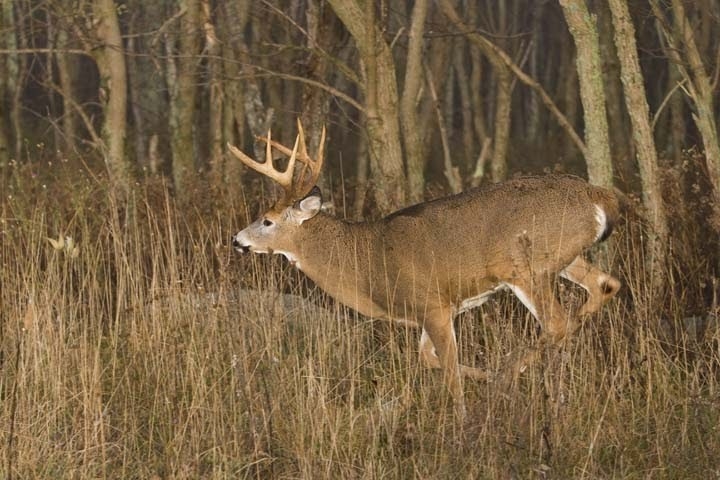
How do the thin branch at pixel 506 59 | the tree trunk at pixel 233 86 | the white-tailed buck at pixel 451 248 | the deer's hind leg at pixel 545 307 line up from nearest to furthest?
the deer's hind leg at pixel 545 307
the white-tailed buck at pixel 451 248
the thin branch at pixel 506 59
the tree trunk at pixel 233 86

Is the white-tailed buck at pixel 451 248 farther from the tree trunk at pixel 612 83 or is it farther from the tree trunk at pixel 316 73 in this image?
the tree trunk at pixel 612 83

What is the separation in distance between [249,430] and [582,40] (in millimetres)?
3606

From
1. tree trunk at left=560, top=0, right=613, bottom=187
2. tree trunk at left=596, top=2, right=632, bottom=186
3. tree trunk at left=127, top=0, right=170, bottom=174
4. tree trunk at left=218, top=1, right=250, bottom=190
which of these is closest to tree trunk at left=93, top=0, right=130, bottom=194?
tree trunk at left=218, top=1, right=250, bottom=190

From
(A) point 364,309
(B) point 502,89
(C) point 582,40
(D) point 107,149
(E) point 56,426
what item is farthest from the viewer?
(B) point 502,89

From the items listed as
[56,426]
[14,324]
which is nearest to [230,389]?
[56,426]

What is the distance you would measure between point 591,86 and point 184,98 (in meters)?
4.83

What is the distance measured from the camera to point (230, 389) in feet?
20.1

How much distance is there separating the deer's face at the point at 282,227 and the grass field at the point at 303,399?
8.6 inches

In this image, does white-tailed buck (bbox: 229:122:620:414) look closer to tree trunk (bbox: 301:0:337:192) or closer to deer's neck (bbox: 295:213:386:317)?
deer's neck (bbox: 295:213:386:317)

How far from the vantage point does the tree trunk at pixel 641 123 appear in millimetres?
8141

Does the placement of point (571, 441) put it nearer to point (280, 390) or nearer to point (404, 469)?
point (404, 469)

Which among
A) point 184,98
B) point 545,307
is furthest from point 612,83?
point 545,307

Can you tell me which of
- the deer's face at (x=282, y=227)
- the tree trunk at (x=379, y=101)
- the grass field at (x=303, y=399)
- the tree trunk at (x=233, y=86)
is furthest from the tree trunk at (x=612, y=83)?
the grass field at (x=303, y=399)

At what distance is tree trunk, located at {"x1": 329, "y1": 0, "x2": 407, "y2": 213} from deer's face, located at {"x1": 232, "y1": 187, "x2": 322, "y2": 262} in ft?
5.10
